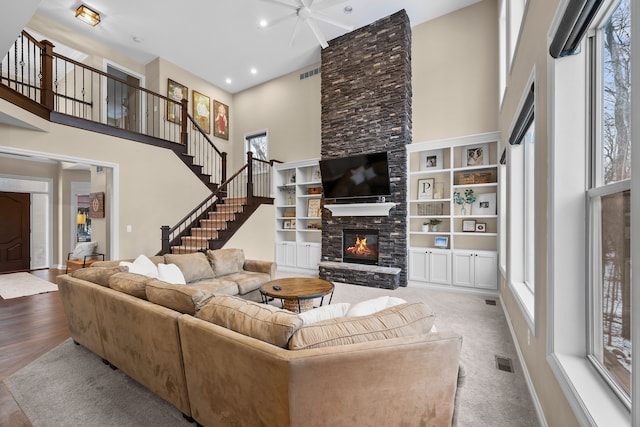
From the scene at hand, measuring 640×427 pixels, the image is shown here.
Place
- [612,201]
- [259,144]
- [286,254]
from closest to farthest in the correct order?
[612,201], [286,254], [259,144]

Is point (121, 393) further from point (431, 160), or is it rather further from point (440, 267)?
point (431, 160)

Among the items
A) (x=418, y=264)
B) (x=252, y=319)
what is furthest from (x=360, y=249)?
(x=252, y=319)

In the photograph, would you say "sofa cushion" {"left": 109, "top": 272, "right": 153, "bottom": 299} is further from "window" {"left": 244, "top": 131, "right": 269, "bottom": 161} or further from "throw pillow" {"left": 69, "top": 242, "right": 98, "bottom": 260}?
"window" {"left": 244, "top": 131, "right": 269, "bottom": 161}

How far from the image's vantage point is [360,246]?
5.96 metres

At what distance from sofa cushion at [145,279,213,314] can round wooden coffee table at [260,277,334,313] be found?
4.73 ft

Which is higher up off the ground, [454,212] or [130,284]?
[454,212]

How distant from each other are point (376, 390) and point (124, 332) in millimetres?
1962

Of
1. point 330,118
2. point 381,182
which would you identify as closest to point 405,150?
point 381,182

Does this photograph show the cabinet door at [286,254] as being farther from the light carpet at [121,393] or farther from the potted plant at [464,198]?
the light carpet at [121,393]

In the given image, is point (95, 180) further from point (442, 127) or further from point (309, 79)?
point (442, 127)

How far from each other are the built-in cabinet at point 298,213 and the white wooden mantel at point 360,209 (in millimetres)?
794

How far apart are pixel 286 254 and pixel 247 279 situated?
118 inches

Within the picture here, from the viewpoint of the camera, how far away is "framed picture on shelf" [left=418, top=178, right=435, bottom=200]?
18.0 feet

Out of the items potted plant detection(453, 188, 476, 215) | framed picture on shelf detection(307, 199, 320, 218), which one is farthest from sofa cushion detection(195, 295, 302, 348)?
framed picture on shelf detection(307, 199, 320, 218)
